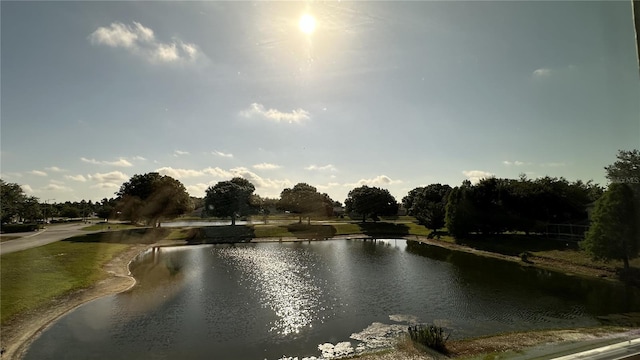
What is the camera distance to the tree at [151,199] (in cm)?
5962

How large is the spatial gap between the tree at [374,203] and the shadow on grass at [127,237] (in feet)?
136

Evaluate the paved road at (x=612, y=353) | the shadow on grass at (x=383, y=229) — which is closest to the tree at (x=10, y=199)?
the shadow on grass at (x=383, y=229)

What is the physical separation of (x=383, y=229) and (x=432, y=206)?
13.3 meters

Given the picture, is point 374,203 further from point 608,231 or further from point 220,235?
point 608,231

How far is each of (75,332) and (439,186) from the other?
2595 inches

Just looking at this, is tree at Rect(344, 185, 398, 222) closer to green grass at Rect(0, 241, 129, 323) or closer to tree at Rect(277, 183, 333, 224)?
tree at Rect(277, 183, 333, 224)

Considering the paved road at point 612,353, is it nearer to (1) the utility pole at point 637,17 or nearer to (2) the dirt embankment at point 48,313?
(1) the utility pole at point 637,17

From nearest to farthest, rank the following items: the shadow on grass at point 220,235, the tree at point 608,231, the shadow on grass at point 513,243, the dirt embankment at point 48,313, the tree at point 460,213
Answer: the dirt embankment at point 48,313 → the tree at point 608,231 → the shadow on grass at point 513,243 → the tree at point 460,213 → the shadow on grass at point 220,235

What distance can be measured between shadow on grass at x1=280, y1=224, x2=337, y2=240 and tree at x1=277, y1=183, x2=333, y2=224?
4485mm

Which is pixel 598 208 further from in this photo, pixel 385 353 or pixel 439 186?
pixel 439 186

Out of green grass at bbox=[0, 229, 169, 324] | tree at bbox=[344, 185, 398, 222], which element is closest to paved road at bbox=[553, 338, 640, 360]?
green grass at bbox=[0, 229, 169, 324]

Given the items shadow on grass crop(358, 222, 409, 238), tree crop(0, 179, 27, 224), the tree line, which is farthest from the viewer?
shadow on grass crop(358, 222, 409, 238)

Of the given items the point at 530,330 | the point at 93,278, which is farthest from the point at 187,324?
the point at 530,330

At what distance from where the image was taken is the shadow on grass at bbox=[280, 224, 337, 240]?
6425 cm
